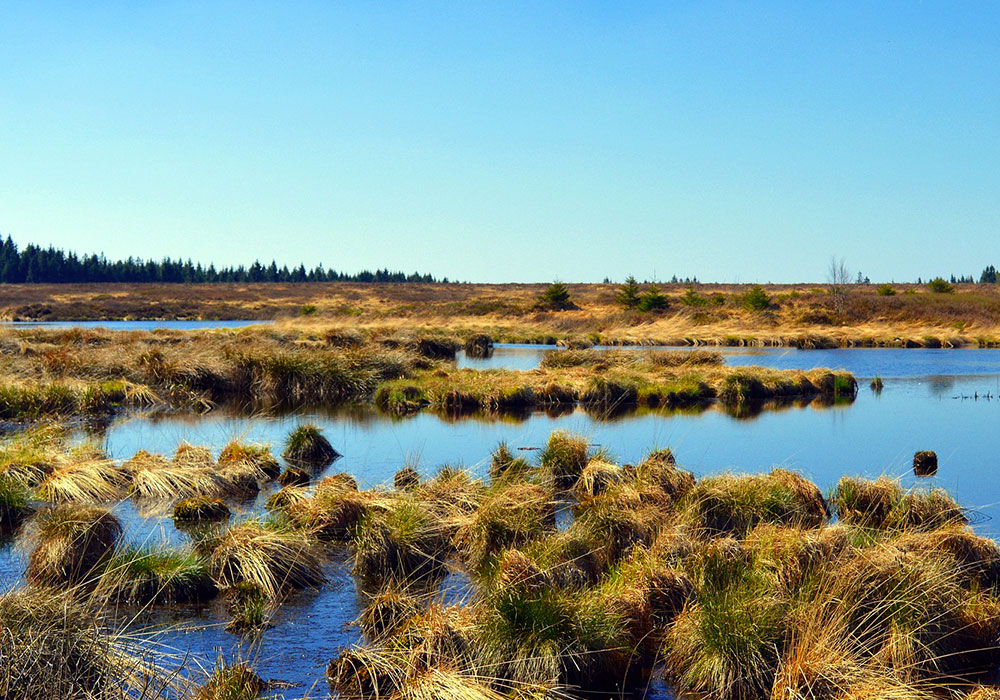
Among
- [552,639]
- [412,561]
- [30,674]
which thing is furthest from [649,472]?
[30,674]

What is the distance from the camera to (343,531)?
12.2 m

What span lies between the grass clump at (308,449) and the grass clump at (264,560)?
6927 mm

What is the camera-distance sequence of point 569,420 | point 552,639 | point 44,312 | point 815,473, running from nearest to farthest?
point 552,639 < point 815,473 < point 569,420 < point 44,312

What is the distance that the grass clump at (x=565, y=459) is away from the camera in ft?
50.9

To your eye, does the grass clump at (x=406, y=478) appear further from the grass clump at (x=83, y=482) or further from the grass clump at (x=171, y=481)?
the grass clump at (x=83, y=482)

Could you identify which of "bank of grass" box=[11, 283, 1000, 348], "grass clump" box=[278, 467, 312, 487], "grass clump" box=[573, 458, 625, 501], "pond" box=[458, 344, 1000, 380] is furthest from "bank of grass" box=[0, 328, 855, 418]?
"grass clump" box=[573, 458, 625, 501]

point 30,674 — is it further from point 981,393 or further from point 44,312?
point 44,312

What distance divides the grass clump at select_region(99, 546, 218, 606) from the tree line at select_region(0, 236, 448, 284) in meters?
142

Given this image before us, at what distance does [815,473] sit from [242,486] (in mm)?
9891

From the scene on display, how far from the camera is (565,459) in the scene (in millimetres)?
15812

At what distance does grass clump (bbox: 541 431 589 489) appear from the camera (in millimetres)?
15508

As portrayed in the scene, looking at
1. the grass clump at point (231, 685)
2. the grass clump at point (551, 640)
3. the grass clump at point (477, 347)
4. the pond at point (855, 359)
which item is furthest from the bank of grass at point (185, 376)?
the grass clump at point (551, 640)

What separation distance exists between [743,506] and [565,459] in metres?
4.31

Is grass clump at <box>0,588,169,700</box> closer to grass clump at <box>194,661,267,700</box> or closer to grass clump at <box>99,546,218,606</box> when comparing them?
grass clump at <box>194,661,267,700</box>
